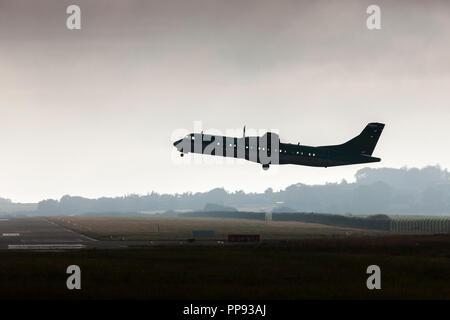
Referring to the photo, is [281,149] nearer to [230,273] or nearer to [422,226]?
[230,273]

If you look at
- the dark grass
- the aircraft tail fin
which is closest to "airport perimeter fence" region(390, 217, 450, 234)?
the aircraft tail fin

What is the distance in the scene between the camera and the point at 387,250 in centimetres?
7812

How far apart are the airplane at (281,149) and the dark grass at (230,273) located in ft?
40.7

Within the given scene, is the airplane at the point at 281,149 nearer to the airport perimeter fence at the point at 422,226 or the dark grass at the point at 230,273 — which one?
the dark grass at the point at 230,273

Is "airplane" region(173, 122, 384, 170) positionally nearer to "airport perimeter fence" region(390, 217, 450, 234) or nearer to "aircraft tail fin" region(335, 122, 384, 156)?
"aircraft tail fin" region(335, 122, 384, 156)

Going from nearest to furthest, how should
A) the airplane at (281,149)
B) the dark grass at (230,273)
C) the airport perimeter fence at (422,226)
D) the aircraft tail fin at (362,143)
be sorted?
the dark grass at (230,273)
the airplane at (281,149)
the aircraft tail fin at (362,143)
the airport perimeter fence at (422,226)

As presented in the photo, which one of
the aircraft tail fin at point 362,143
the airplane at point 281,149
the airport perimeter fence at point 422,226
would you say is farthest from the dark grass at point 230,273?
the airport perimeter fence at point 422,226

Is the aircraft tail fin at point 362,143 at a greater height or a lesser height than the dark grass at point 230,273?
greater

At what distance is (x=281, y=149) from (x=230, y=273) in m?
38.5

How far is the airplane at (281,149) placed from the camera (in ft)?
272
